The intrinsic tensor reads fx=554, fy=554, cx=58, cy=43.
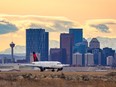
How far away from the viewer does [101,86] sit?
236 ft

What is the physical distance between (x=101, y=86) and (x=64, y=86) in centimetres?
565

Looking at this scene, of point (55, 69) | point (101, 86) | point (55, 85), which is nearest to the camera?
point (101, 86)

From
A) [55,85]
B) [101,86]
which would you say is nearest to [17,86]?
[55,85]

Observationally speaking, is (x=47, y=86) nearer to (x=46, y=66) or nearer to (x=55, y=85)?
(x=55, y=85)

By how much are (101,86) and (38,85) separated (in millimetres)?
9932

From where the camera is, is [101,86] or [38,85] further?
[38,85]

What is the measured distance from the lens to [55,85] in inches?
3022

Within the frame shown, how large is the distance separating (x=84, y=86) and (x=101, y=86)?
183 inches

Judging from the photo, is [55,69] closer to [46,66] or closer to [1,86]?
[46,66]

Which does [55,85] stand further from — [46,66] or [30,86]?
[46,66]

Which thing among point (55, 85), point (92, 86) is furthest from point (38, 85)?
point (92, 86)

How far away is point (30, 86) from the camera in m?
74.1

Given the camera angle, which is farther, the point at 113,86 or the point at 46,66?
the point at 46,66

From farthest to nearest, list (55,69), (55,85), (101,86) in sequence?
(55,69) < (55,85) < (101,86)
